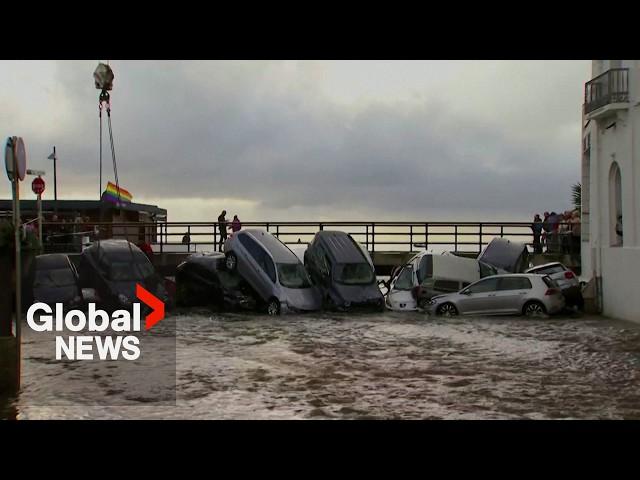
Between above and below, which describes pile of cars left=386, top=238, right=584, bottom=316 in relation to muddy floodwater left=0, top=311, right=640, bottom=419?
above

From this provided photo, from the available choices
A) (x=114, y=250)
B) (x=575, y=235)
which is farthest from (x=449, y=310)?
(x=114, y=250)

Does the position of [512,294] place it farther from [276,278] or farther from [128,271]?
[128,271]

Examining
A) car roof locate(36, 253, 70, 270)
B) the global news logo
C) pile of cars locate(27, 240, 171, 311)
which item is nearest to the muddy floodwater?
the global news logo

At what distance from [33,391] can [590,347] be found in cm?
1178

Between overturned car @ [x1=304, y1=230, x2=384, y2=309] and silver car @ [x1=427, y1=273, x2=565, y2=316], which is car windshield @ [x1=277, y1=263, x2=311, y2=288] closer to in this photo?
overturned car @ [x1=304, y1=230, x2=384, y2=309]

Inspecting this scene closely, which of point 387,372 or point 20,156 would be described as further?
point 387,372

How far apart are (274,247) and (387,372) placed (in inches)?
466

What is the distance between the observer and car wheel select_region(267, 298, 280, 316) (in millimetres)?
23266

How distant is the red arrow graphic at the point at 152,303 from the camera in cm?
2248

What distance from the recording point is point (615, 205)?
2473 cm

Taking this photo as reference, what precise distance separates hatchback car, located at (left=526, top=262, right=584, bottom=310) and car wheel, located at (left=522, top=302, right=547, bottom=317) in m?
1.97

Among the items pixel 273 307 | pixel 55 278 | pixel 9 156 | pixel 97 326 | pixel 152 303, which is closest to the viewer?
pixel 9 156

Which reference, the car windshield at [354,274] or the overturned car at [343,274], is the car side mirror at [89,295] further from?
the car windshield at [354,274]
